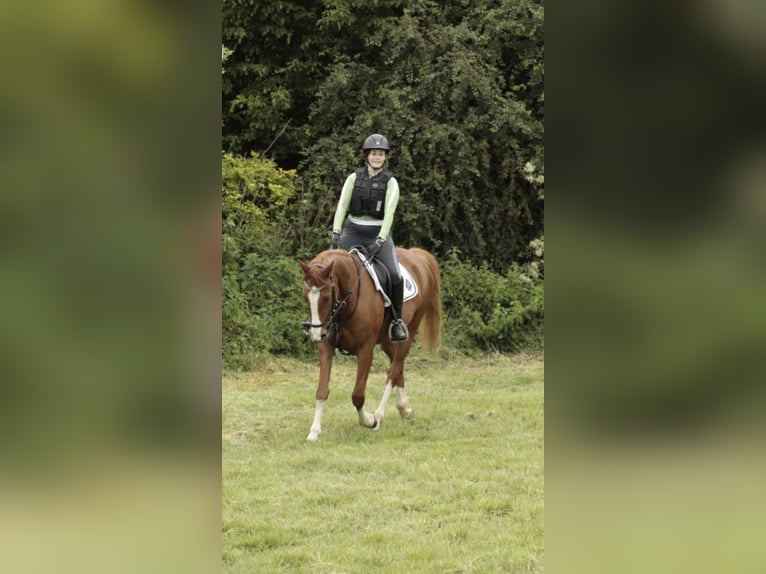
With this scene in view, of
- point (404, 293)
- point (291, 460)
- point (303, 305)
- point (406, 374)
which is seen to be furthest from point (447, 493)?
point (303, 305)

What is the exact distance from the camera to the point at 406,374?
10.5 metres

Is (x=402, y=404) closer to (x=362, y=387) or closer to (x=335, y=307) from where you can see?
(x=362, y=387)

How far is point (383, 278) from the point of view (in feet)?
24.8

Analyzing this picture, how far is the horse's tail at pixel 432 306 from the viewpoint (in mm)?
8648

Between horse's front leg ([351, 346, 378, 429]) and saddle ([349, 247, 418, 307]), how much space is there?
1.62 ft

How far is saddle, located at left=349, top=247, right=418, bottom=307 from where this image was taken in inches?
289

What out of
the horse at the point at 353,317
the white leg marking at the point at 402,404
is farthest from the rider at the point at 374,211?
the white leg marking at the point at 402,404

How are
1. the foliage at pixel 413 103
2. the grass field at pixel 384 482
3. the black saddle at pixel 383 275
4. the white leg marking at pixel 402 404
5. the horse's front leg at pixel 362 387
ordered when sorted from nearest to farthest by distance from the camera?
1. the grass field at pixel 384 482
2. the horse's front leg at pixel 362 387
3. the black saddle at pixel 383 275
4. the white leg marking at pixel 402 404
5. the foliage at pixel 413 103

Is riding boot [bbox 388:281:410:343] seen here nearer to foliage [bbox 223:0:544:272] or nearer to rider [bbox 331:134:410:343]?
rider [bbox 331:134:410:343]

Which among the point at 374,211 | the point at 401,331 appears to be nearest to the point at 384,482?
the point at 401,331

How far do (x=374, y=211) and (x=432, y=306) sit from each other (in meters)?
1.52

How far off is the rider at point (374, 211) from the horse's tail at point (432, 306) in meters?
0.85

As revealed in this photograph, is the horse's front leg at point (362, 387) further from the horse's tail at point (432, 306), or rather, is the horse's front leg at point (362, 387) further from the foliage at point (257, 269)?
the foliage at point (257, 269)
